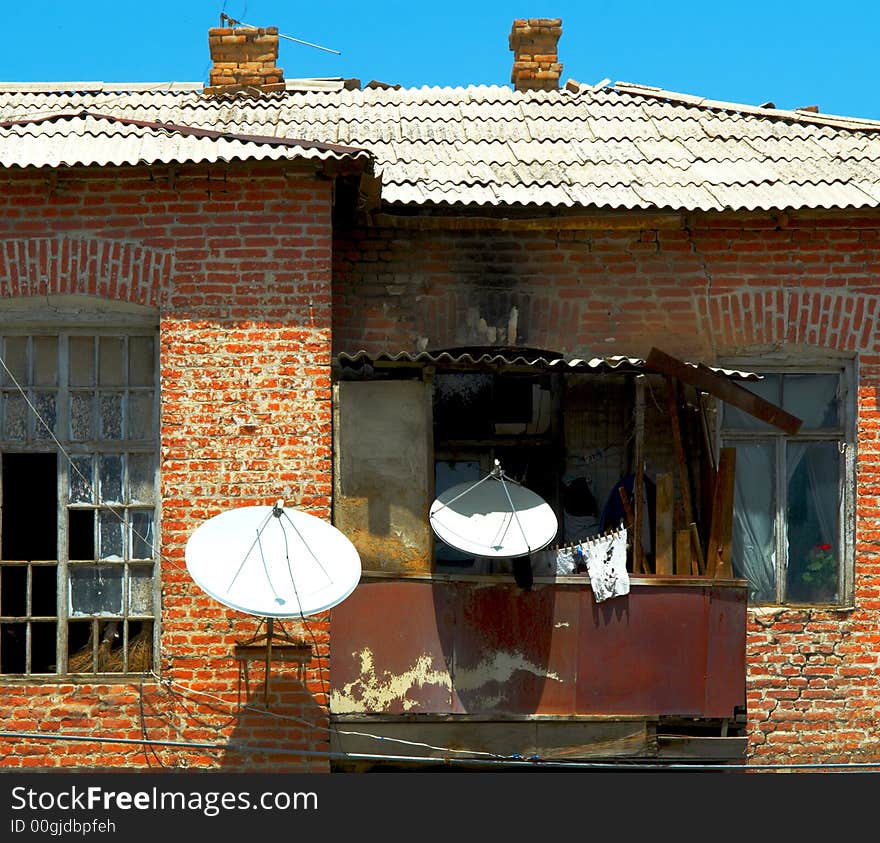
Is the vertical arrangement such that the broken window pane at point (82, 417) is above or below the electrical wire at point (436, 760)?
above

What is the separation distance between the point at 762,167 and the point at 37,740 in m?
6.38

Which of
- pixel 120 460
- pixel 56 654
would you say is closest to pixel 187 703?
pixel 56 654

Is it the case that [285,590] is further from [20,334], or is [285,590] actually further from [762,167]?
[762,167]

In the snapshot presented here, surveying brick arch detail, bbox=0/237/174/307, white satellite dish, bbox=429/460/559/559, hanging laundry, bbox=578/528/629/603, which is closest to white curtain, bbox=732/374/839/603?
hanging laundry, bbox=578/528/629/603

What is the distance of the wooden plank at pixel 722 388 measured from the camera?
9320 mm

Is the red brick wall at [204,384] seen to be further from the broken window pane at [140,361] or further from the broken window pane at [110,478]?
the broken window pane at [110,478]

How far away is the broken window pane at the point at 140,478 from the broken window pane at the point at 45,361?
74 centimetres

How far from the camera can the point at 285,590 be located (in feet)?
28.2


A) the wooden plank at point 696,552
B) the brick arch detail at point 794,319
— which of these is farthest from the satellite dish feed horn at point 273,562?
the brick arch detail at point 794,319

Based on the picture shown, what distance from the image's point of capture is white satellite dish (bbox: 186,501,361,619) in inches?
335

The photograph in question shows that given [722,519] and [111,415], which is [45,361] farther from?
[722,519]

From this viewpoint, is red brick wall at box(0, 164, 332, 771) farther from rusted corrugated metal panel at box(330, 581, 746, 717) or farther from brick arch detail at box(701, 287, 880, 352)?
brick arch detail at box(701, 287, 880, 352)

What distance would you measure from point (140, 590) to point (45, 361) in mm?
1628

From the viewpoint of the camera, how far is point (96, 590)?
964cm
